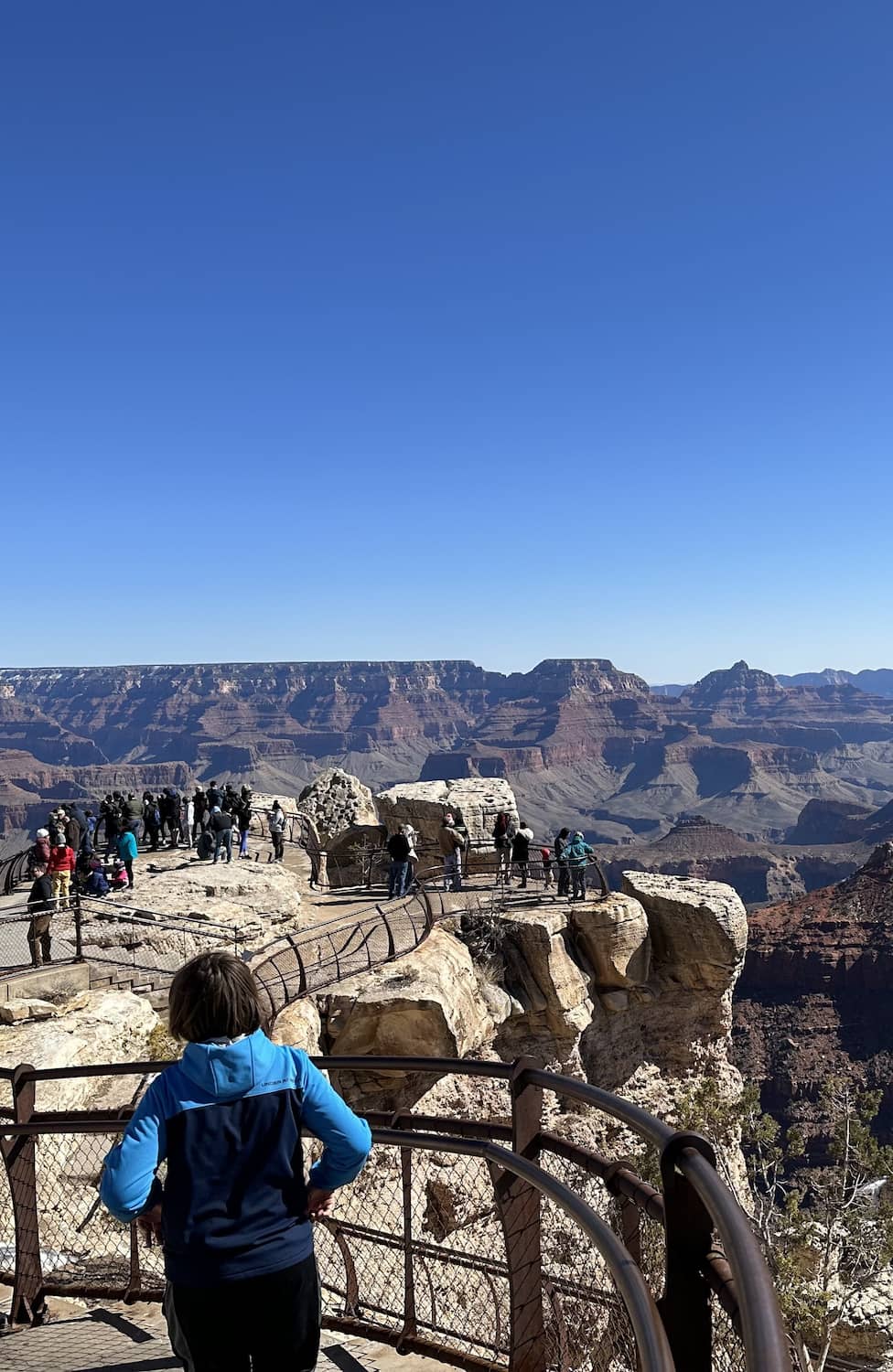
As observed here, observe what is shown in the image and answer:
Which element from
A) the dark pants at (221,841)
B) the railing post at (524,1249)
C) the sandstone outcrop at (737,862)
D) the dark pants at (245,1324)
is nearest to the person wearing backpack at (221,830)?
the dark pants at (221,841)

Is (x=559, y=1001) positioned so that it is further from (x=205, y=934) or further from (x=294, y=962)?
(x=205, y=934)

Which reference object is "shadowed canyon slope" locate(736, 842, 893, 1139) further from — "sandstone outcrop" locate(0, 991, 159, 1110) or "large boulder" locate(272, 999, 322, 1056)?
"sandstone outcrop" locate(0, 991, 159, 1110)

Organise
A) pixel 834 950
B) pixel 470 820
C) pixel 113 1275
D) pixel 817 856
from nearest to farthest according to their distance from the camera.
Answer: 1. pixel 113 1275
2. pixel 470 820
3. pixel 834 950
4. pixel 817 856

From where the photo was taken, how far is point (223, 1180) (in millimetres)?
2863

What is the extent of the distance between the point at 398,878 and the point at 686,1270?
17.7 meters

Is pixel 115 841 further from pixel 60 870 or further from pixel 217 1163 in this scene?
pixel 217 1163

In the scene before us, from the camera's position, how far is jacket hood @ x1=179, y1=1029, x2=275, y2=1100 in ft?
9.39

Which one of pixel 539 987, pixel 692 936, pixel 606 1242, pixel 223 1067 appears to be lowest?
pixel 539 987

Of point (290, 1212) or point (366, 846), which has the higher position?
point (290, 1212)

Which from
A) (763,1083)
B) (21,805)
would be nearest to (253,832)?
(763,1083)

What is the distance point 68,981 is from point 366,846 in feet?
39.2

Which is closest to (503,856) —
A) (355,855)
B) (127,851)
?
(355,855)

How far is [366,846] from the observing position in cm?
2498

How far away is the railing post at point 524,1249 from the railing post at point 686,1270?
123 centimetres
